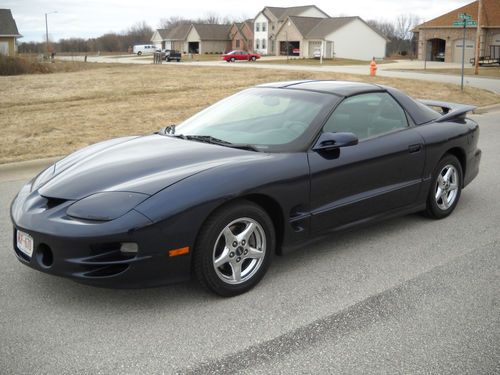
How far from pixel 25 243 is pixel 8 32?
199ft

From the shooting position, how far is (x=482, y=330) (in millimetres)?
3436

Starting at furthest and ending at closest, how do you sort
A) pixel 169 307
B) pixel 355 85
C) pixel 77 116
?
pixel 77 116, pixel 355 85, pixel 169 307

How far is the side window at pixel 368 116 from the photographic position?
4707mm

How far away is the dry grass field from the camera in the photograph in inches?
413

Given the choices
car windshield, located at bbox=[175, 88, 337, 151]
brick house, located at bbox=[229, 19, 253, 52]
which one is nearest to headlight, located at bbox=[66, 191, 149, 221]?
car windshield, located at bbox=[175, 88, 337, 151]

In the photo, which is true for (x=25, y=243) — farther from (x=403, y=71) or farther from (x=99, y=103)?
(x=403, y=71)

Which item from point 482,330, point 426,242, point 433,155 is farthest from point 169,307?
point 433,155

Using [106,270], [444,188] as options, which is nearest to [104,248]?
[106,270]

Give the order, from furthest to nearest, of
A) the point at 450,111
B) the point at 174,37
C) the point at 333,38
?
1. the point at 174,37
2. the point at 333,38
3. the point at 450,111

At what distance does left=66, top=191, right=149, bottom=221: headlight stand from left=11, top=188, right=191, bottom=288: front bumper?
4 cm

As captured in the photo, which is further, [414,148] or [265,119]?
[414,148]

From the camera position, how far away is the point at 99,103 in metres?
15.6

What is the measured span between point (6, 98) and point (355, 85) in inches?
553

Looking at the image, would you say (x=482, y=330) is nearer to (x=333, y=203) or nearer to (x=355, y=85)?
(x=333, y=203)
